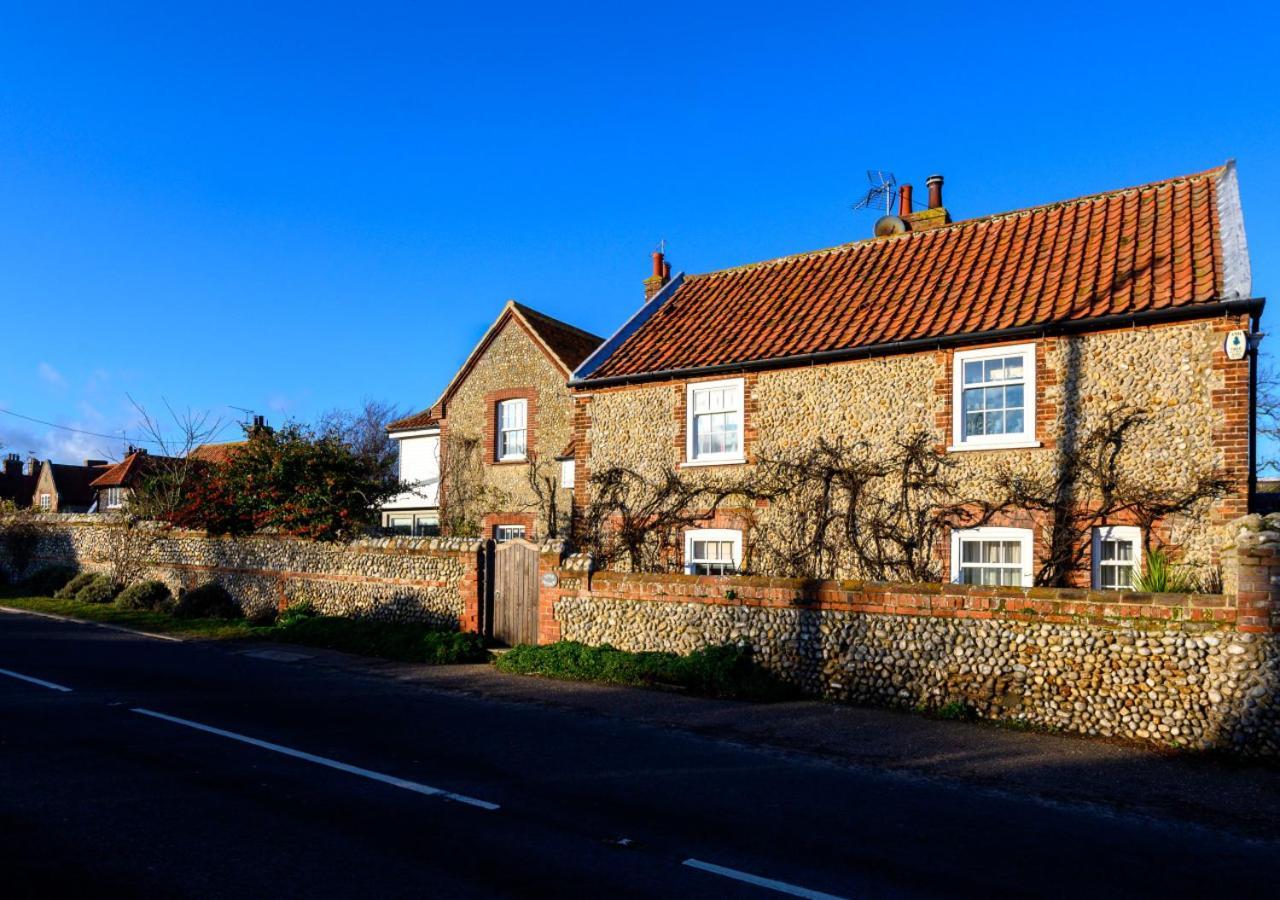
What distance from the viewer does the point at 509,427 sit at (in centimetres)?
2572

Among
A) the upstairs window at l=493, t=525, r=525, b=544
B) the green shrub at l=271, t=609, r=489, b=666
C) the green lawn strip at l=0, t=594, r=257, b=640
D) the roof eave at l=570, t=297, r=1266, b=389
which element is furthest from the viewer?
the upstairs window at l=493, t=525, r=525, b=544

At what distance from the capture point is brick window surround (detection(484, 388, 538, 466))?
981 inches

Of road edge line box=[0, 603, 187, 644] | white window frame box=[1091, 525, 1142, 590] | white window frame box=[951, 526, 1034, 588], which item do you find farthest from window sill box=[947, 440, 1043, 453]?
road edge line box=[0, 603, 187, 644]

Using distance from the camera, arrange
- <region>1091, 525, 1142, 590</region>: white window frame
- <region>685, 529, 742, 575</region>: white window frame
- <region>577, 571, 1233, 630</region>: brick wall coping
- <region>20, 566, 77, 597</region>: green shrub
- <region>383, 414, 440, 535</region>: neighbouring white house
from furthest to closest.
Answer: <region>383, 414, 440, 535</region>: neighbouring white house → <region>20, 566, 77, 597</region>: green shrub → <region>685, 529, 742, 575</region>: white window frame → <region>1091, 525, 1142, 590</region>: white window frame → <region>577, 571, 1233, 630</region>: brick wall coping

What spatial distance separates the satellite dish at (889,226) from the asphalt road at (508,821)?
13974 mm

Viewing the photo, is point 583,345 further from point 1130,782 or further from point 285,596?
point 1130,782

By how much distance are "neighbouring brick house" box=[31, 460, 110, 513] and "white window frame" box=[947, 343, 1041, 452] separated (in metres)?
68.5

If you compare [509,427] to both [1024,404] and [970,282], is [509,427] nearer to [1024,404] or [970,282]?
[970,282]

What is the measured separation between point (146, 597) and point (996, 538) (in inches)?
807

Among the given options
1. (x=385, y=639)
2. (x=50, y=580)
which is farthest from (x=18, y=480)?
(x=385, y=639)

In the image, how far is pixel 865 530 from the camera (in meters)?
15.2

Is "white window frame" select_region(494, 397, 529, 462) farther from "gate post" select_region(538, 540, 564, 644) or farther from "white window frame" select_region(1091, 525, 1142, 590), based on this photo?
"white window frame" select_region(1091, 525, 1142, 590)

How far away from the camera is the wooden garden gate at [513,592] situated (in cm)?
1628

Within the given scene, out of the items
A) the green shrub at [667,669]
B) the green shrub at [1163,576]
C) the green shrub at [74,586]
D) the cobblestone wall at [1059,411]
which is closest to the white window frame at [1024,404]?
the cobblestone wall at [1059,411]
